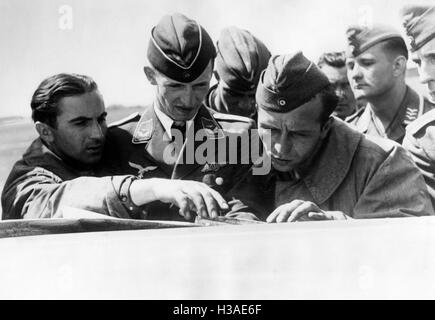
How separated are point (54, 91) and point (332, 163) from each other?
1836mm

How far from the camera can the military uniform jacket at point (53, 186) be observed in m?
6.13

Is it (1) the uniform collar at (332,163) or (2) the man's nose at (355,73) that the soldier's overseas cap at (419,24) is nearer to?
(2) the man's nose at (355,73)

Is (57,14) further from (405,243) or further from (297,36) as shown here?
(405,243)

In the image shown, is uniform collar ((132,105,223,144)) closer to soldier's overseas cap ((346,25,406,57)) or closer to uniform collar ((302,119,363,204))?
uniform collar ((302,119,363,204))

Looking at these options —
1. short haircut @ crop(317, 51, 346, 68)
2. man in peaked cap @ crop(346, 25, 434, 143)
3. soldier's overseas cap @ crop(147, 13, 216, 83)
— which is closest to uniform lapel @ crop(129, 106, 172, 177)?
soldier's overseas cap @ crop(147, 13, 216, 83)

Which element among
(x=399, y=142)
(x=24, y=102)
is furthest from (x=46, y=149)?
(x=399, y=142)

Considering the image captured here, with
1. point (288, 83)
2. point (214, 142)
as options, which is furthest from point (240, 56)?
point (214, 142)

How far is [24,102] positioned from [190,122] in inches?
42.0

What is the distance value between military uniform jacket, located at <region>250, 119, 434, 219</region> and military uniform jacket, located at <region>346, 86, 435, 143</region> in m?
0.05

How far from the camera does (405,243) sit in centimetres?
620

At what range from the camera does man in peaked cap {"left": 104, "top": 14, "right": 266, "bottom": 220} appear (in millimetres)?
6098

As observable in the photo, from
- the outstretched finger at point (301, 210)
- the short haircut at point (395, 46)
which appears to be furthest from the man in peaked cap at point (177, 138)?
the short haircut at point (395, 46)

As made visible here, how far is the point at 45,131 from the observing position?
612 centimetres

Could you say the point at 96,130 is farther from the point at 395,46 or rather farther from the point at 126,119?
the point at 395,46
